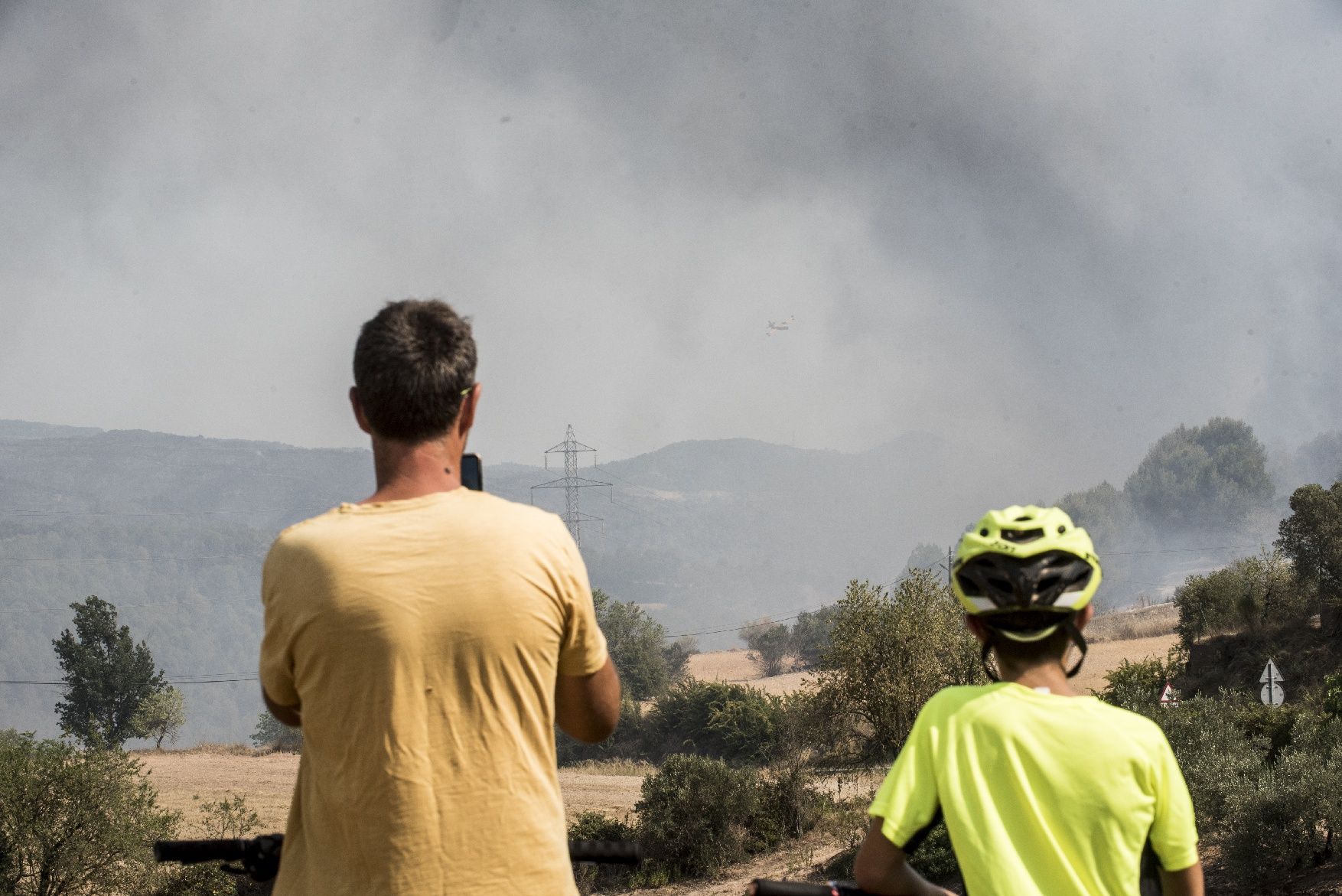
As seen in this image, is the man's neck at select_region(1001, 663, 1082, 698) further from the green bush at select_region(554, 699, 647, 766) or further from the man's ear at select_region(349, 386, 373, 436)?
the green bush at select_region(554, 699, 647, 766)

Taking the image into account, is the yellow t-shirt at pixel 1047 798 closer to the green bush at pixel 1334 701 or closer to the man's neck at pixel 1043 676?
the man's neck at pixel 1043 676

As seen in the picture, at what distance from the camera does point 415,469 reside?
8.79ft

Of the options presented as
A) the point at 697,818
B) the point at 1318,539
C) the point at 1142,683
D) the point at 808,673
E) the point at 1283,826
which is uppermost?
the point at 1318,539

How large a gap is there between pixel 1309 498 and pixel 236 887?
160 ft

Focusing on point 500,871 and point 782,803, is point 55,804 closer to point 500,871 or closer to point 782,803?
point 782,803

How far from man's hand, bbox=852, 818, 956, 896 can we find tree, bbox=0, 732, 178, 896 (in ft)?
79.2

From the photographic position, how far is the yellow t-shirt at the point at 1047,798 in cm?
255

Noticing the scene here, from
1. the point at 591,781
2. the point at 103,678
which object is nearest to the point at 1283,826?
the point at 591,781

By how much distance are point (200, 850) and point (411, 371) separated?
4.74ft

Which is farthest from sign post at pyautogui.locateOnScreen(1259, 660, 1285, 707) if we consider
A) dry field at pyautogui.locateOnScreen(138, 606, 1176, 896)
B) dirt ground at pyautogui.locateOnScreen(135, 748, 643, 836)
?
dirt ground at pyautogui.locateOnScreen(135, 748, 643, 836)

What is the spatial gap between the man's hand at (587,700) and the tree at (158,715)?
83.1m

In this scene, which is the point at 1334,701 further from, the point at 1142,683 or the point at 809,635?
the point at 809,635

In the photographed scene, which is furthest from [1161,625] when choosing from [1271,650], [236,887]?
[236,887]

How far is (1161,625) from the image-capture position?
278ft
